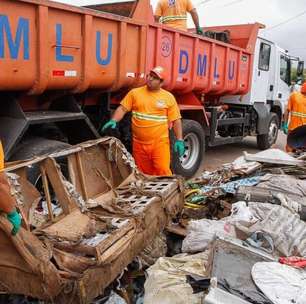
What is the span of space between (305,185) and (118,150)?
5.97 feet

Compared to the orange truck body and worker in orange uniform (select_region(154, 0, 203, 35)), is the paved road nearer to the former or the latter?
the orange truck body

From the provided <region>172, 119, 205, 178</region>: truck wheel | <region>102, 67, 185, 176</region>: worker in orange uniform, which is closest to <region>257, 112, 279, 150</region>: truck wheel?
<region>172, 119, 205, 178</region>: truck wheel

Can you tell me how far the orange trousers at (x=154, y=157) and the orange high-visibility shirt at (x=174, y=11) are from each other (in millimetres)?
2643

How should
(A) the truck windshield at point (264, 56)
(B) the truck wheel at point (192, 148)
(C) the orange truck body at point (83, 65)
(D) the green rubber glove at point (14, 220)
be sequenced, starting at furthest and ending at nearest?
(A) the truck windshield at point (264, 56) < (B) the truck wheel at point (192, 148) < (C) the orange truck body at point (83, 65) < (D) the green rubber glove at point (14, 220)

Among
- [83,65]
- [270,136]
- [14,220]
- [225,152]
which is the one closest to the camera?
[14,220]

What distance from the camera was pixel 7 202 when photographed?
2.23 m

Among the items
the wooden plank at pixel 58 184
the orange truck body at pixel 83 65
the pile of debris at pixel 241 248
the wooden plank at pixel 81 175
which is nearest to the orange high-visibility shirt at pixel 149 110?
the orange truck body at pixel 83 65

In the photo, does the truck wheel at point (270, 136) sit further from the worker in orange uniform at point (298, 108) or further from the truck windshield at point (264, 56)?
the worker in orange uniform at point (298, 108)

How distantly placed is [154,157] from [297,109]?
11.1ft

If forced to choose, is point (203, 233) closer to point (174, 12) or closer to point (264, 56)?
point (174, 12)

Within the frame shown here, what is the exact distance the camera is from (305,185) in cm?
423

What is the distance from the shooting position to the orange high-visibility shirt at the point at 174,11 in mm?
6945

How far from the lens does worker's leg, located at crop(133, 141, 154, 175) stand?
16.7 ft

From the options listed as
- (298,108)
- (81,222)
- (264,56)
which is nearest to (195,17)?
(298,108)
